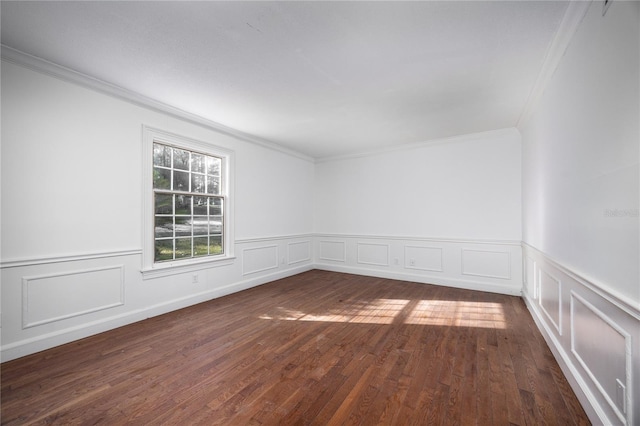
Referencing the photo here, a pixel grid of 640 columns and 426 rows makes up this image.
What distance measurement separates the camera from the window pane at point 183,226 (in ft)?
11.9

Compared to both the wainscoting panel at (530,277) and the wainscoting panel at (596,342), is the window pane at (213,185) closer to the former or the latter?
the wainscoting panel at (596,342)

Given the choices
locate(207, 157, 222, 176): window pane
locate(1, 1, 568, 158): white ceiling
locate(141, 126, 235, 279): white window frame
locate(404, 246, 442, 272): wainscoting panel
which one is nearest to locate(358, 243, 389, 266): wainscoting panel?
locate(404, 246, 442, 272): wainscoting panel

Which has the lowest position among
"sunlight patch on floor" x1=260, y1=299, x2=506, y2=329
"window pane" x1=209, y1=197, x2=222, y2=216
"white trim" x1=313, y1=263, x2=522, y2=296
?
"sunlight patch on floor" x1=260, y1=299, x2=506, y2=329

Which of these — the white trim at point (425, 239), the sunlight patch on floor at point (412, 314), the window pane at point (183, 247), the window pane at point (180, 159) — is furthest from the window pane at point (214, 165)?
the white trim at point (425, 239)

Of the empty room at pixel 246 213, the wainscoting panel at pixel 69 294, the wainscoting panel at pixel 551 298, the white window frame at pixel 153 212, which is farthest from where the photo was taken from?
the white window frame at pixel 153 212

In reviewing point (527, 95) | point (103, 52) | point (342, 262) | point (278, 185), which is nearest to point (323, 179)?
point (278, 185)

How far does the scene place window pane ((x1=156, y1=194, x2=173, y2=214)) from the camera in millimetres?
3412

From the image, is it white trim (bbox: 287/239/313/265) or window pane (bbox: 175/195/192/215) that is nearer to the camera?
window pane (bbox: 175/195/192/215)

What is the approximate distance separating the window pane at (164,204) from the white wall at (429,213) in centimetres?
337

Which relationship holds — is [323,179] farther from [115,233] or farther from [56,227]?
[56,227]

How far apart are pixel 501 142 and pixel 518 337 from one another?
3.03 m

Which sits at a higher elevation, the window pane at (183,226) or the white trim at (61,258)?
the window pane at (183,226)

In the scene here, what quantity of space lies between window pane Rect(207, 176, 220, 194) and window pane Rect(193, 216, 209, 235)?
43cm

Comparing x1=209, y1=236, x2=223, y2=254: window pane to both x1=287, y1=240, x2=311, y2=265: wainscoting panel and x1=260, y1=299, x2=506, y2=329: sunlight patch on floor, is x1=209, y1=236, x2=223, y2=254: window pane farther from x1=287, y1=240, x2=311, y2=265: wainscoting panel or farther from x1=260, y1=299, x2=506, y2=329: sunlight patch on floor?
x1=287, y1=240, x2=311, y2=265: wainscoting panel
